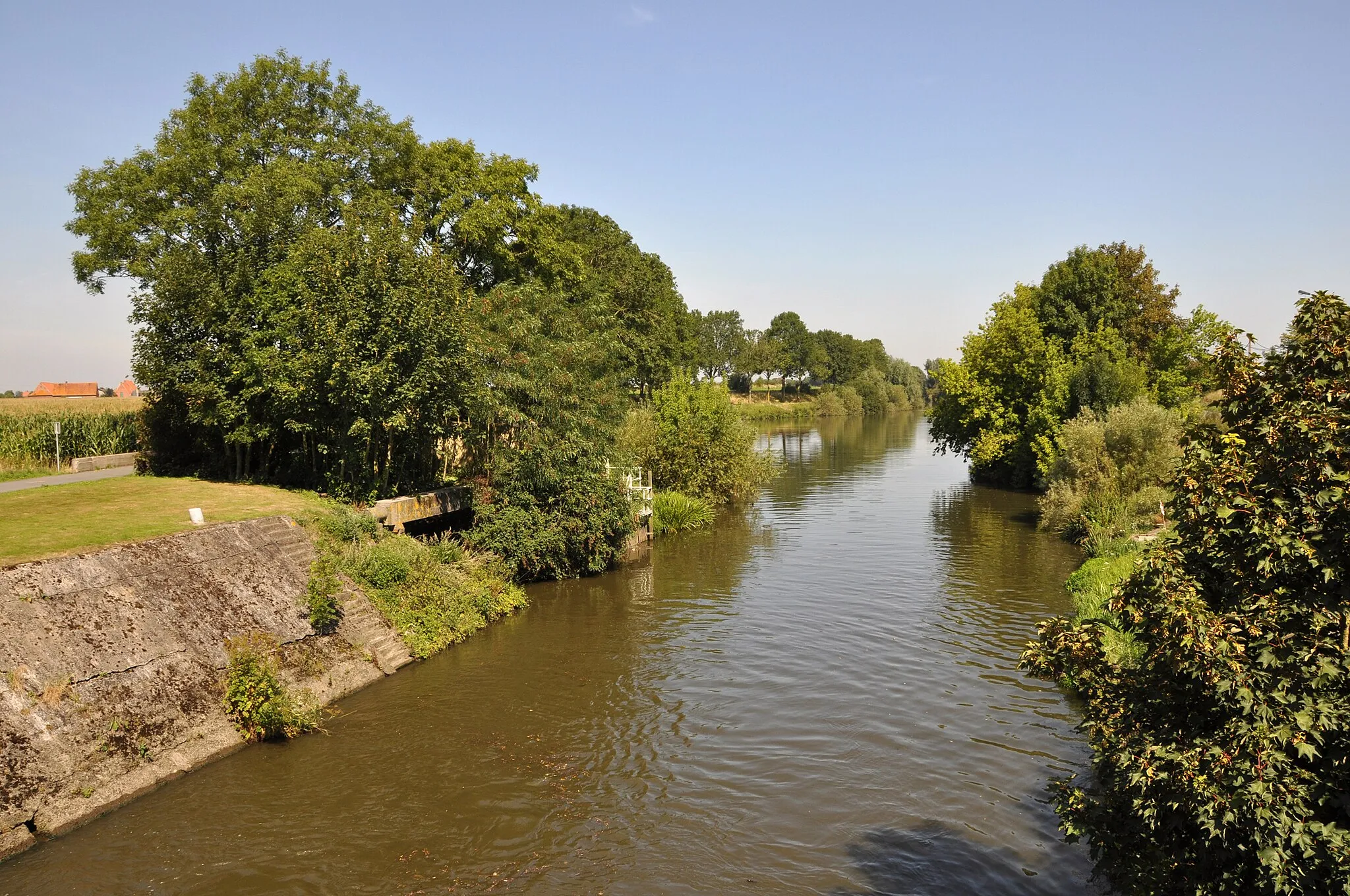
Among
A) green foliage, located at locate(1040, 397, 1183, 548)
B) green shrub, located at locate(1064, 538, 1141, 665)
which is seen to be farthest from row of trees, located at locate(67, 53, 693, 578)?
green foliage, located at locate(1040, 397, 1183, 548)

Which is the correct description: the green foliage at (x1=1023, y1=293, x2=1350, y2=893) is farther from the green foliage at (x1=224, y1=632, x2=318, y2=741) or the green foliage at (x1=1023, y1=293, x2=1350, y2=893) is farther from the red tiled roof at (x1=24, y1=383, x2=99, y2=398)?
the red tiled roof at (x1=24, y1=383, x2=99, y2=398)

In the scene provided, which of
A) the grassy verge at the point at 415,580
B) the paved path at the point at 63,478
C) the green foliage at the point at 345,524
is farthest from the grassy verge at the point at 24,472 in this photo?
the grassy verge at the point at 415,580

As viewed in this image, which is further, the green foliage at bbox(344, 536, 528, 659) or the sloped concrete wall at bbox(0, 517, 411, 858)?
the green foliage at bbox(344, 536, 528, 659)

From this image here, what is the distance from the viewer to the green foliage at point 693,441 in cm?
3712

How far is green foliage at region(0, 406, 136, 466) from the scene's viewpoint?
101 feet

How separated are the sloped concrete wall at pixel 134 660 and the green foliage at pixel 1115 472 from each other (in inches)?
947

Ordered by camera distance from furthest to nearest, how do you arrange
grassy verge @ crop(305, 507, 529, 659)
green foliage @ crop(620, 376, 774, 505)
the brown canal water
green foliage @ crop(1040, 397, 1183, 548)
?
green foliage @ crop(620, 376, 774, 505) → green foliage @ crop(1040, 397, 1183, 548) → grassy verge @ crop(305, 507, 529, 659) → the brown canal water

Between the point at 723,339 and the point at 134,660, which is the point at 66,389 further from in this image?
the point at 723,339

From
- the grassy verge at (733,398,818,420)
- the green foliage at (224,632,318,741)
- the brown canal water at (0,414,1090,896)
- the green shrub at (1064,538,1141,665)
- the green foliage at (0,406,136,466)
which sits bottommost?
the brown canal water at (0,414,1090,896)

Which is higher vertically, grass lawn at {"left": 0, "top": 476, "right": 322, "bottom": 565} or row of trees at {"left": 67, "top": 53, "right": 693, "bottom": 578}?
row of trees at {"left": 67, "top": 53, "right": 693, "bottom": 578}

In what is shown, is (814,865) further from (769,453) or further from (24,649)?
(769,453)

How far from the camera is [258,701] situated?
46.2 feet

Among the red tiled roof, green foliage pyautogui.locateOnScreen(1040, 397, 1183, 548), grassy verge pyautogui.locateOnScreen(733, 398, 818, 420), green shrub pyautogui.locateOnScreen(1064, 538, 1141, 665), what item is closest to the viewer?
green shrub pyautogui.locateOnScreen(1064, 538, 1141, 665)

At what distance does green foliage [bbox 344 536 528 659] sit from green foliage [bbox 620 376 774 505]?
50.2ft
